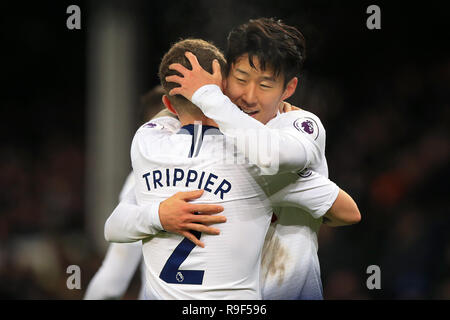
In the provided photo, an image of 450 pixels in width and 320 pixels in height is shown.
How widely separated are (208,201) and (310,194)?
1.03 ft

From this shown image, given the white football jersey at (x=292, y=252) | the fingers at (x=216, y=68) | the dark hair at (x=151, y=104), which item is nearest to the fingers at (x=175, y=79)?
the fingers at (x=216, y=68)

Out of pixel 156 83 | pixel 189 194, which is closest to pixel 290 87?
pixel 189 194

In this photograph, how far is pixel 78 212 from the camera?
23.1 feet

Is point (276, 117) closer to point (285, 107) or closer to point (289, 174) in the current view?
point (285, 107)

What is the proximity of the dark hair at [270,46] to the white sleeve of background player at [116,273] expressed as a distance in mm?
1342

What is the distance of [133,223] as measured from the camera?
6.32 ft

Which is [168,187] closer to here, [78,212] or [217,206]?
[217,206]

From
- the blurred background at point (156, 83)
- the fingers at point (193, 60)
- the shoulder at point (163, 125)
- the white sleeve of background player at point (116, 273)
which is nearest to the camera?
the fingers at point (193, 60)

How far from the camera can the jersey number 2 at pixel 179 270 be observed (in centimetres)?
188

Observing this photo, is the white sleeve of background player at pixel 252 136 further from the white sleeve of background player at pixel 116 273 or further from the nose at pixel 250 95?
the white sleeve of background player at pixel 116 273
